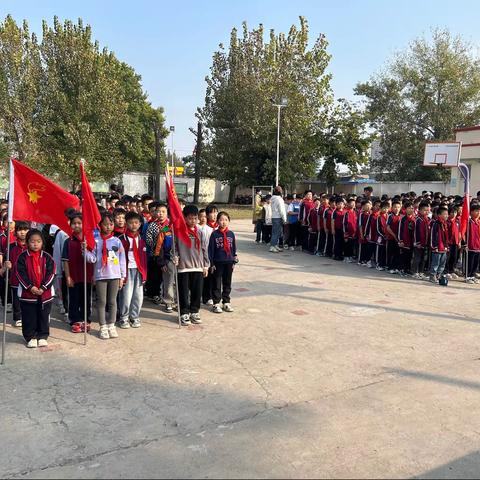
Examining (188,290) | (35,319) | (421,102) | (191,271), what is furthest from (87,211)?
(421,102)

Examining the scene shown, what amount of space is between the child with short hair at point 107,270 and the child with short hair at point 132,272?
19 cm

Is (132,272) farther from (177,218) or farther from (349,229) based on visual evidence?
(349,229)

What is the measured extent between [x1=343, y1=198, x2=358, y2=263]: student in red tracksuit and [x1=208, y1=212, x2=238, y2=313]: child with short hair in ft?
18.4

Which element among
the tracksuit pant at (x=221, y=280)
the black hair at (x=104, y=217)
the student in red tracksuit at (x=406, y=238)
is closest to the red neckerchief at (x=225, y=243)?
the tracksuit pant at (x=221, y=280)

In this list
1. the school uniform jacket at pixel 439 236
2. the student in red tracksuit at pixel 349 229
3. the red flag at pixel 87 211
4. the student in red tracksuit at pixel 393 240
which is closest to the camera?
the red flag at pixel 87 211

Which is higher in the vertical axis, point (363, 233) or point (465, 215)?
point (465, 215)

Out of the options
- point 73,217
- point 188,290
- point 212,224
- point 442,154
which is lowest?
point 188,290

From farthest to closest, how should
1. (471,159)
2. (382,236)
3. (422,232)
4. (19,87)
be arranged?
(19,87) → (471,159) → (382,236) → (422,232)

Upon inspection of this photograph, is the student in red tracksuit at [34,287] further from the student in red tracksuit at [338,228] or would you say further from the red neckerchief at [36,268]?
the student in red tracksuit at [338,228]

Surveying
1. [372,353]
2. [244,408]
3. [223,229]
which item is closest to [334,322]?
[372,353]

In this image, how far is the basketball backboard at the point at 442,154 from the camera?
575 inches

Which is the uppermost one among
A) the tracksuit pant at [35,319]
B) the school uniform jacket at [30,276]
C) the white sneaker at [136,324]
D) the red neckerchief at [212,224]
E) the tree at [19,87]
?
the tree at [19,87]

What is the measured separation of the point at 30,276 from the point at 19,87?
26235 millimetres

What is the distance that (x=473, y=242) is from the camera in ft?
33.9
